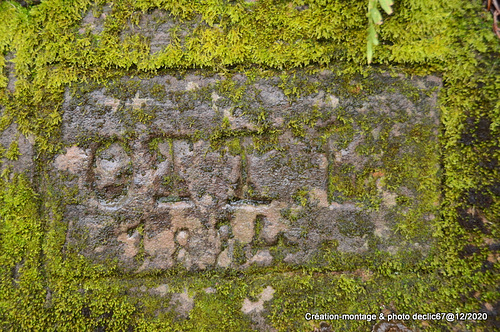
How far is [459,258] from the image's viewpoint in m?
1.90

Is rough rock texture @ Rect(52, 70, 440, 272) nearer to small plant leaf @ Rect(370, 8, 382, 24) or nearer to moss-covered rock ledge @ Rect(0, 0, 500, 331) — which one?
moss-covered rock ledge @ Rect(0, 0, 500, 331)

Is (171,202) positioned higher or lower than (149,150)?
lower

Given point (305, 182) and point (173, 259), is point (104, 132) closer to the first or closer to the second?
point (173, 259)

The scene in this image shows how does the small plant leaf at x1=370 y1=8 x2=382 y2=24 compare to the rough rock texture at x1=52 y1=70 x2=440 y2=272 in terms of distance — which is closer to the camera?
the small plant leaf at x1=370 y1=8 x2=382 y2=24

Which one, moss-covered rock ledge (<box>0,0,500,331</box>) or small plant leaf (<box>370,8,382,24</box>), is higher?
small plant leaf (<box>370,8,382,24</box>)

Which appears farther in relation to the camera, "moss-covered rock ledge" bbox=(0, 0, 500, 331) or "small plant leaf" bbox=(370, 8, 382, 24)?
"moss-covered rock ledge" bbox=(0, 0, 500, 331)

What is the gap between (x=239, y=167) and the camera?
1.94 metres

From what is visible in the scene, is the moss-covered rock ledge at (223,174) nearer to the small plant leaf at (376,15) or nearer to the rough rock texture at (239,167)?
the rough rock texture at (239,167)

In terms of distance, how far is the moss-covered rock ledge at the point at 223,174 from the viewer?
1.88 meters

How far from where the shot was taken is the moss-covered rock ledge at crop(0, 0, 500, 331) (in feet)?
6.18

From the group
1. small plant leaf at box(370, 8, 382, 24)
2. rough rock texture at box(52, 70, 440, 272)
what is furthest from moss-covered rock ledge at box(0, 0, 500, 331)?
small plant leaf at box(370, 8, 382, 24)

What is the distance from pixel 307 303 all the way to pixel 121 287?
126cm

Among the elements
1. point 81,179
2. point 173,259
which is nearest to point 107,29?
point 81,179

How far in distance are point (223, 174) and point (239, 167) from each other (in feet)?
0.38
